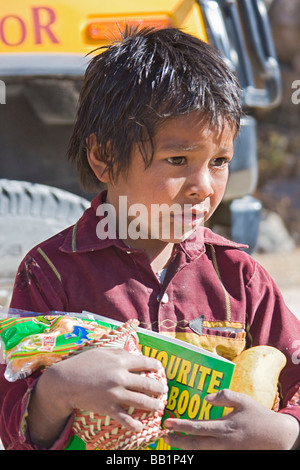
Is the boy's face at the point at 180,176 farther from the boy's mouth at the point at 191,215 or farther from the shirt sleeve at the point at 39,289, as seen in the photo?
the shirt sleeve at the point at 39,289

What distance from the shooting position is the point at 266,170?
742 cm

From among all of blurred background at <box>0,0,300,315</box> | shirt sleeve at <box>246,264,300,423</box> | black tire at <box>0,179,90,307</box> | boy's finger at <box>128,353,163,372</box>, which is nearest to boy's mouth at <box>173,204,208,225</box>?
shirt sleeve at <box>246,264,300,423</box>

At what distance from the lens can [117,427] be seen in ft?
4.69

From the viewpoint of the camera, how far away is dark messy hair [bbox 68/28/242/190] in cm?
160

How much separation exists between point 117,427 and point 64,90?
2.15 meters

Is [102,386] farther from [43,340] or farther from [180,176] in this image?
[180,176]

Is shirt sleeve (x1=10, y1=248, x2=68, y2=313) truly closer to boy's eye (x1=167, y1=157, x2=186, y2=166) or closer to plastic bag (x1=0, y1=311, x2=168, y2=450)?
plastic bag (x1=0, y1=311, x2=168, y2=450)

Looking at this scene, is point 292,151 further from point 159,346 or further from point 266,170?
point 159,346

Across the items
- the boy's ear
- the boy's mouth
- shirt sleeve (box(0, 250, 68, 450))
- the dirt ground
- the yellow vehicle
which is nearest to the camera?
shirt sleeve (box(0, 250, 68, 450))

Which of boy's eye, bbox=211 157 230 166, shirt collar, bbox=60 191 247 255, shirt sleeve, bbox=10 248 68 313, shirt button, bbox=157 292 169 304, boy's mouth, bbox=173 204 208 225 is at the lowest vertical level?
shirt button, bbox=157 292 169 304

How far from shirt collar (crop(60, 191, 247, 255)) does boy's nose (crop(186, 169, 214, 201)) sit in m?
0.20

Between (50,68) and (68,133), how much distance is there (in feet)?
2.68

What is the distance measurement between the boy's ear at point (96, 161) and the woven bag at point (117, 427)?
1.40 ft
